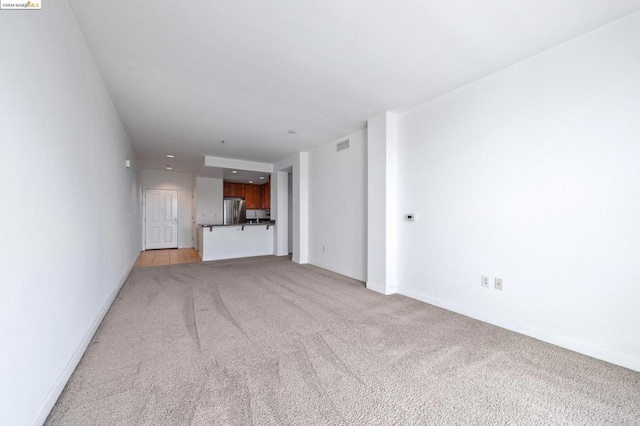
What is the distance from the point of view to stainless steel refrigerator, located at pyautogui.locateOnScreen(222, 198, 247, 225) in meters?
8.92

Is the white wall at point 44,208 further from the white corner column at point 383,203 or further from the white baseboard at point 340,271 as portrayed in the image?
the white baseboard at point 340,271

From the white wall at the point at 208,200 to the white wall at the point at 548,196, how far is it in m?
6.90

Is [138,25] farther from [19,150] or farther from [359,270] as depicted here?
[359,270]

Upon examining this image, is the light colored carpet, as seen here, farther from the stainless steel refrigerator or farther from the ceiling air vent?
the stainless steel refrigerator

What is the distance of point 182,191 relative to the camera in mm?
8695

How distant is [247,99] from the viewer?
333 cm

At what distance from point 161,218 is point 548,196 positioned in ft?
30.8

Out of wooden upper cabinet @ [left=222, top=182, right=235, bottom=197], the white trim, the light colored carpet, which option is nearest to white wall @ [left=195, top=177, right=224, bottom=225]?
wooden upper cabinet @ [left=222, top=182, right=235, bottom=197]

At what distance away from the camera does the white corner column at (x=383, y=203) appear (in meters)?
3.72

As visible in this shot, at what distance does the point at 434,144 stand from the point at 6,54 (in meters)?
3.59

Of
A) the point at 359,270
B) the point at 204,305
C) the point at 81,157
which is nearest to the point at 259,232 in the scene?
the point at 359,270

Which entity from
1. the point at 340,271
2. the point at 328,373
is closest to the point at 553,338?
the point at 328,373

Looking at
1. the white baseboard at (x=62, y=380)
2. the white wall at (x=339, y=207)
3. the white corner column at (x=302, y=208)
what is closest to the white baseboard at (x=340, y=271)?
the white wall at (x=339, y=207)

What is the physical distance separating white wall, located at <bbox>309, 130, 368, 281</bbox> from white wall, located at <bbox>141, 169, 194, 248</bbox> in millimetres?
5089
